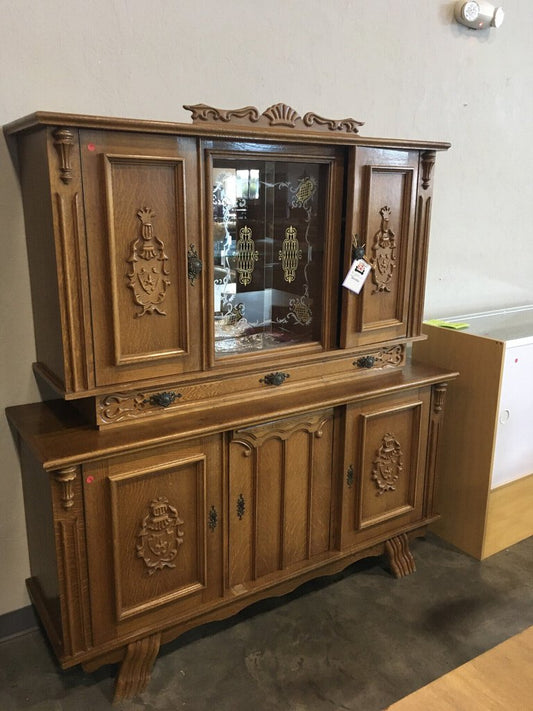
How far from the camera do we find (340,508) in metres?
2.24

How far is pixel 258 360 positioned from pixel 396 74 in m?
1.42

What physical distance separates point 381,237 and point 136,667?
1589 millimetres

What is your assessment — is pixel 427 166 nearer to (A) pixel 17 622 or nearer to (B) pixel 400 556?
(B) pixel 400 556

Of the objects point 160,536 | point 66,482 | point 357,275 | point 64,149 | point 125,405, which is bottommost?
point 160,536

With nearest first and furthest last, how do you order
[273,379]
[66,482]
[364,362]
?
1. [66,482]
2. [273,379]
3. [364,362]

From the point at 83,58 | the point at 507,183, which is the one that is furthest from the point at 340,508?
the point at 507,183

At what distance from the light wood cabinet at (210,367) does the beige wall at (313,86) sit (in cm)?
10

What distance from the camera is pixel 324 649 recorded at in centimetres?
208

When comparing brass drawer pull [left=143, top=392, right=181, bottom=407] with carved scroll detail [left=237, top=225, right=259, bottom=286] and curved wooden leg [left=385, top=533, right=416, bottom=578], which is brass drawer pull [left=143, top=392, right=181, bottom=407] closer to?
carved scroll detail [left=237, top=225, right=259, bottom=286]

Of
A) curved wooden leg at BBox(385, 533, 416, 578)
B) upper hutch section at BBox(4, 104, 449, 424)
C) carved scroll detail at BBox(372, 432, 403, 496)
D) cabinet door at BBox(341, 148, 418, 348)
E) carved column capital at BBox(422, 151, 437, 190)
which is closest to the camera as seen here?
upper hutch section at BBox(4, 104, 449, 424)

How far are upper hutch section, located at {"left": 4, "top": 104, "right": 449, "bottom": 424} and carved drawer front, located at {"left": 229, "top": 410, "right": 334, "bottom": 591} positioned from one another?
17 centimetres

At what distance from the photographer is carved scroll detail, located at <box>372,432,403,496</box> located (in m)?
2.31

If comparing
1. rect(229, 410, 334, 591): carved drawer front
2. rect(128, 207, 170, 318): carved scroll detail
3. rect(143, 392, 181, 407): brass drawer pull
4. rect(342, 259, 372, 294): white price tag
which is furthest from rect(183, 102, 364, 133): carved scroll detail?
rect(229, 410, 334, 591): carved drawer front

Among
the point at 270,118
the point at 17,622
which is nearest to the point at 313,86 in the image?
the point at 270,118
